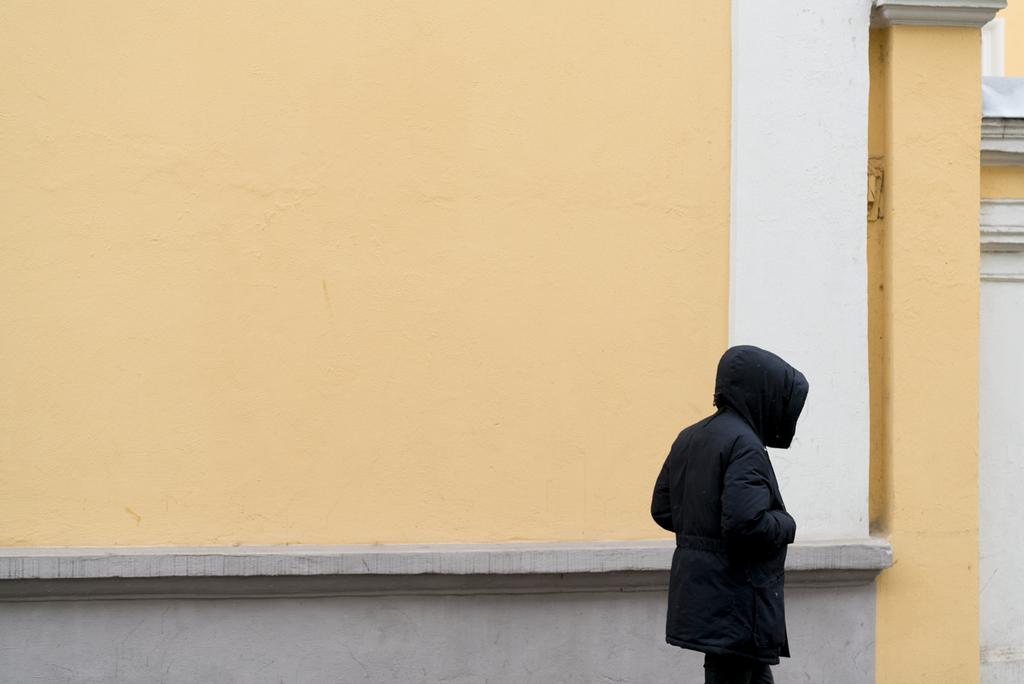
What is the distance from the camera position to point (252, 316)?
17.5 feet

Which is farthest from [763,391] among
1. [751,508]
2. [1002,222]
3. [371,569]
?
[1002,222]

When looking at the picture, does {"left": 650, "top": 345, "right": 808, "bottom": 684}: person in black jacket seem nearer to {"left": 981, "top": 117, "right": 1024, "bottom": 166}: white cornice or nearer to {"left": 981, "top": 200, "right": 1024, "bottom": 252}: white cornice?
{"left": 981, "top": 200, "right": 1024, "bottom": 252}: white cornice

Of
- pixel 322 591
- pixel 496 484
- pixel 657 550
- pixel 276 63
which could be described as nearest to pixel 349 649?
pixel 322 591

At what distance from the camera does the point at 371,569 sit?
17.2 ft

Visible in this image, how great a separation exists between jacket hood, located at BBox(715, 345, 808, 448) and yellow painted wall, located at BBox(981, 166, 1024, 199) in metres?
2.34

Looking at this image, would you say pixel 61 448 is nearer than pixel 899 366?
Yes

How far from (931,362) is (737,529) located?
2181 mm

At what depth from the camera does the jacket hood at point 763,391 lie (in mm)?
4070

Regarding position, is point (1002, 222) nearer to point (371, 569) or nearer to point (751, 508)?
point (751, 508)

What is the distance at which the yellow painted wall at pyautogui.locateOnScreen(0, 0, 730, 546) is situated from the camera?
207 inches

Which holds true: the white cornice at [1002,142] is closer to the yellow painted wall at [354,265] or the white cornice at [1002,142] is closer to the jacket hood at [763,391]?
the yellow painted wall at [354,265]

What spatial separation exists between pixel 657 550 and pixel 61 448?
2.67 meters

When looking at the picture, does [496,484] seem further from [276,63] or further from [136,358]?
[276,63]

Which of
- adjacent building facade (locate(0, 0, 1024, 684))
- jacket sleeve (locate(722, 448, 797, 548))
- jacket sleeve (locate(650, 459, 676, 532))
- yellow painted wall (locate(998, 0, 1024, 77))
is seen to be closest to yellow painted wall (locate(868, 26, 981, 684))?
adjacent building facade (locate(0, 0, 1024, 684))
